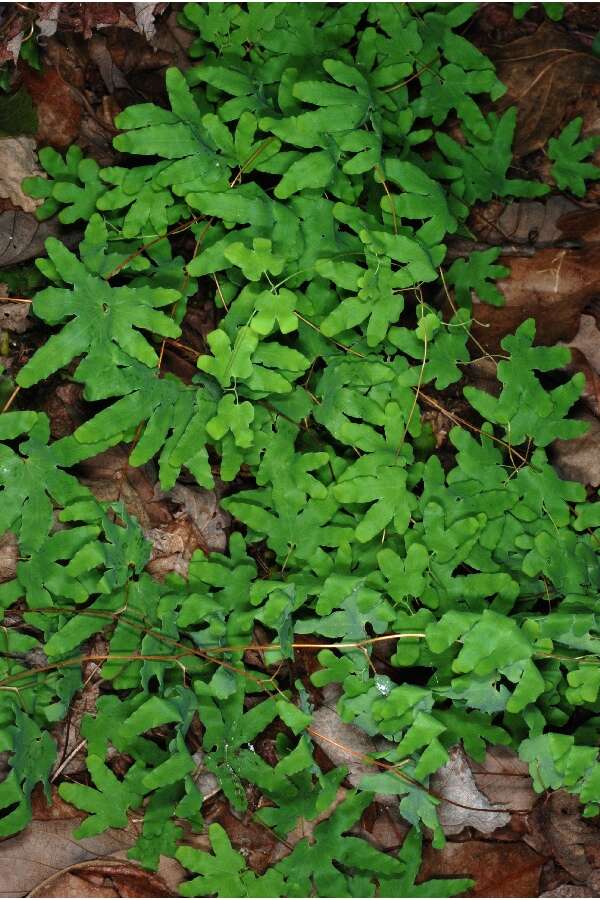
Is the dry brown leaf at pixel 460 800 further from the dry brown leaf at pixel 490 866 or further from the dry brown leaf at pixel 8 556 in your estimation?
the dry brown leaf at pixel 8 556

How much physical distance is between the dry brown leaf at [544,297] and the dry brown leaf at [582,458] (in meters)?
0.47

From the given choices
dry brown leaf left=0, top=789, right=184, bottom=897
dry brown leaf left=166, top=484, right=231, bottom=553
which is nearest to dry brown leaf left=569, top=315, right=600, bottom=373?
dry brown leaf left=166, top=484, right=231, bottom=553

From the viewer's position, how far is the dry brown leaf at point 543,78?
13.4 ft

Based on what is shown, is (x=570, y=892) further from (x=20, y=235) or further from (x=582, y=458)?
(x=20, y=235)

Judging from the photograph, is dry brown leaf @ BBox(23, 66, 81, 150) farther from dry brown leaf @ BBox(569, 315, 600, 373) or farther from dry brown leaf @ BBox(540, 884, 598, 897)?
dry brown leaf @ BBox(540, 884, 598, 897)

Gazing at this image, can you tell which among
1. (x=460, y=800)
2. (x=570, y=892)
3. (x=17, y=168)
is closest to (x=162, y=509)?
(x=17, y=168)

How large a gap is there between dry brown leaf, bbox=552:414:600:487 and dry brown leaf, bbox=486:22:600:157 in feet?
4.72

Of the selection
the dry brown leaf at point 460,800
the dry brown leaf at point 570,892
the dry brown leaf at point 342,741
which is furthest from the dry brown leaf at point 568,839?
the dry brown leaf at point 342,741

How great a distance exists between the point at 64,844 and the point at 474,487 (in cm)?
227

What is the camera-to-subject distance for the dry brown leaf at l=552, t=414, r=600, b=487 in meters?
3.79

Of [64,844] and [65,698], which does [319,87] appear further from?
[64,844]

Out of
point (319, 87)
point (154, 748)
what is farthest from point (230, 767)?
point (319, 87)

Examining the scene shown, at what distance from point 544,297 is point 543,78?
1.12m

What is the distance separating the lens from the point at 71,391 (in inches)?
144
